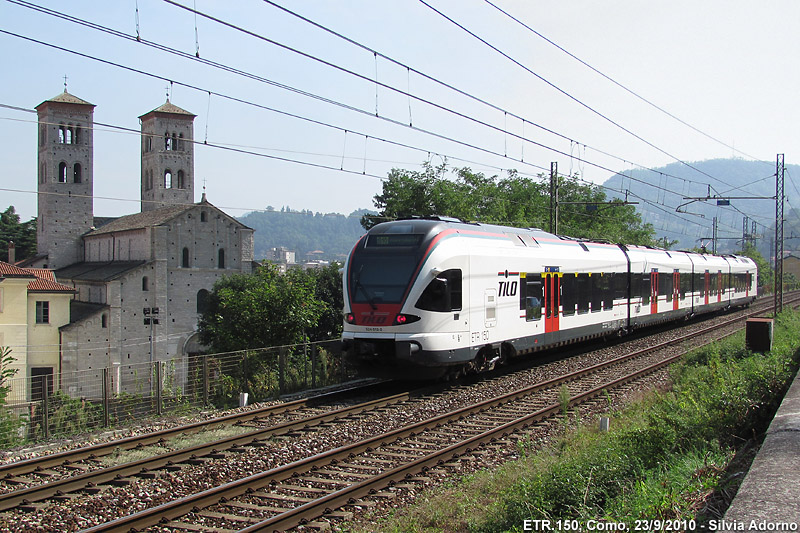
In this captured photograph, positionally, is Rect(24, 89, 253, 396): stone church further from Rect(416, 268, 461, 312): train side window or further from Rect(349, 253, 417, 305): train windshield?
Rect(416, 268, 461, 312): train side window

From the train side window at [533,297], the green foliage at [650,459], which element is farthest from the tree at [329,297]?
the green foliage at [650,459]

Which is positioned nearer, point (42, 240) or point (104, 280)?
point (104, 280)

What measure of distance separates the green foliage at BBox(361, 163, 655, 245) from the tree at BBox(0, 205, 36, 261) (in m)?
50.8

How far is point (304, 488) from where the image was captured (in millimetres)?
7844

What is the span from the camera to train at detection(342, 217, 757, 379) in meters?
13.2

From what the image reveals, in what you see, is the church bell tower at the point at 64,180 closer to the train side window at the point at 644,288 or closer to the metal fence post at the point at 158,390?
the train side window at the point at 644,288

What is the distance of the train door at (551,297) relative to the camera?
17391mm

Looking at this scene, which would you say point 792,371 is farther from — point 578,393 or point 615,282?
point 615,282

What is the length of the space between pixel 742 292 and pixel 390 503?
4101 centimetres

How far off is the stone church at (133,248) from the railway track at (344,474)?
4051 cm

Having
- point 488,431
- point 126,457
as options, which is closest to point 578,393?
point 488,431

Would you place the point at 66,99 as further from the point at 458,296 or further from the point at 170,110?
the point at 458,296

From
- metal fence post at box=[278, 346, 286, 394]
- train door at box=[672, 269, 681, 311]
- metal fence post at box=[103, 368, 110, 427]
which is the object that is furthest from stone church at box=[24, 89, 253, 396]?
metal fence post at box=[103, 368, 110, 427]

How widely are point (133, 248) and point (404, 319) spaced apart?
5663 centimetres
